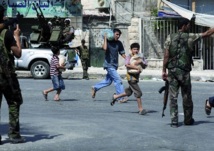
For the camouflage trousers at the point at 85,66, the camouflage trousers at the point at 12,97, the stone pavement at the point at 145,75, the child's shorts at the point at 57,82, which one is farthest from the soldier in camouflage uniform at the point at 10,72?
the stone pavement at the point at 145,75

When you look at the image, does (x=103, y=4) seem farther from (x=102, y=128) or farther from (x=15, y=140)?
(x=15, y=140)

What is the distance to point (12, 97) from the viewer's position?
9469 millimetres

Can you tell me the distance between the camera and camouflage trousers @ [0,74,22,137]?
9383mm

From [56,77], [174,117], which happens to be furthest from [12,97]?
[56,77]

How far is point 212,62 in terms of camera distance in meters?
31.1

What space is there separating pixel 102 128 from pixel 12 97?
2.26 metres

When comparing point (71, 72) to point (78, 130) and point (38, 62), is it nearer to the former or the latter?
point (38, 62)

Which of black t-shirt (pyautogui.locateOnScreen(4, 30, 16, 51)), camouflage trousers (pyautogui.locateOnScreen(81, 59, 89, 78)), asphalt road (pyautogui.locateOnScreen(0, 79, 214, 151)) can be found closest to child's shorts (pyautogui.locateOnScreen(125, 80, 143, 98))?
asphalt road (pyautogui.locateOnScreen(0, 79, 214, 151))

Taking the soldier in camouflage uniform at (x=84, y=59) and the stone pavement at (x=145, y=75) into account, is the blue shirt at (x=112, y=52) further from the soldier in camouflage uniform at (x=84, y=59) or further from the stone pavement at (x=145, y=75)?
the stone pavement at (x=145, y=75)

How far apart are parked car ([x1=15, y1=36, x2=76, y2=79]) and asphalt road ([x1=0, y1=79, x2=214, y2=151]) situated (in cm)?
883

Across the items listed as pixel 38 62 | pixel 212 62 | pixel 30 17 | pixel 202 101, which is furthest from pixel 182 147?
pixel 30 17

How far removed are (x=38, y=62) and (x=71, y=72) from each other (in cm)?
258

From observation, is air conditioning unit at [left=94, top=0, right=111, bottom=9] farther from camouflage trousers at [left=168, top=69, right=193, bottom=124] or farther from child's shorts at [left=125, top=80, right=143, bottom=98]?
camouflage trousers at [left=168, top=69, right=193, bottom=124]

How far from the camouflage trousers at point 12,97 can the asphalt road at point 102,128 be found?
0.26 meters
